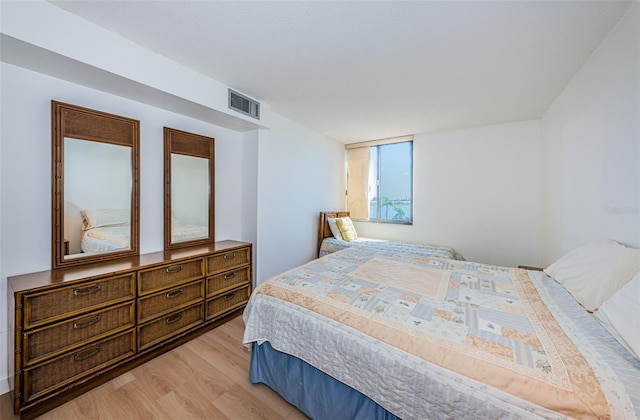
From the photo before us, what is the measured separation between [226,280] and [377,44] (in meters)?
2.49

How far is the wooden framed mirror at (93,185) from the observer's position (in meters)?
1.68

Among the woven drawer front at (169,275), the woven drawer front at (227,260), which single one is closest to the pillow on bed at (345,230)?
the woven drawer front at (227,260)

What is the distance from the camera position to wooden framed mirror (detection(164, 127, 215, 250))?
2.33 m

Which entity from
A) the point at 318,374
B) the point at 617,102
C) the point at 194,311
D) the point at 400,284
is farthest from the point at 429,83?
the point at 194,311

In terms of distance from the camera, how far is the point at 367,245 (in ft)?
12.0

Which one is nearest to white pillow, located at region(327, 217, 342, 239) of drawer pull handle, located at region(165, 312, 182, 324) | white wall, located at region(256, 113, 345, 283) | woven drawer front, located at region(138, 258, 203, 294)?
white wall, located at region(256, 113, 345, 283)

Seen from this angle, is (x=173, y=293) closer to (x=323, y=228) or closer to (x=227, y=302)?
(x=227, y=302)

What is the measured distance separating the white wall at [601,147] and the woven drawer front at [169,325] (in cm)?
313

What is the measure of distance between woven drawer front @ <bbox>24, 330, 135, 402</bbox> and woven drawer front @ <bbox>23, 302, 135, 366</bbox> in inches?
2.2

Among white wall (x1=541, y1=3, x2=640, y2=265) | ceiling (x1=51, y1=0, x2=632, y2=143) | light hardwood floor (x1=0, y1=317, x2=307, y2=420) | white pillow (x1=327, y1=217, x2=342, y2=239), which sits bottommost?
light hardwood floor (x1=0, y1=317, x2=307, y2=420)

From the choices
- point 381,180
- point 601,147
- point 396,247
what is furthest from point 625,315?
point 381,180

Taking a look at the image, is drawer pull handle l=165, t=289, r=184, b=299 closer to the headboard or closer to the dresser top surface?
the dresser top surface

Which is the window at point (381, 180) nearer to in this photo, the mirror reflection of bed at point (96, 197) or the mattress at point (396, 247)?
the mattress at point (396, 247)

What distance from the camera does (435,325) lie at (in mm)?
1123
